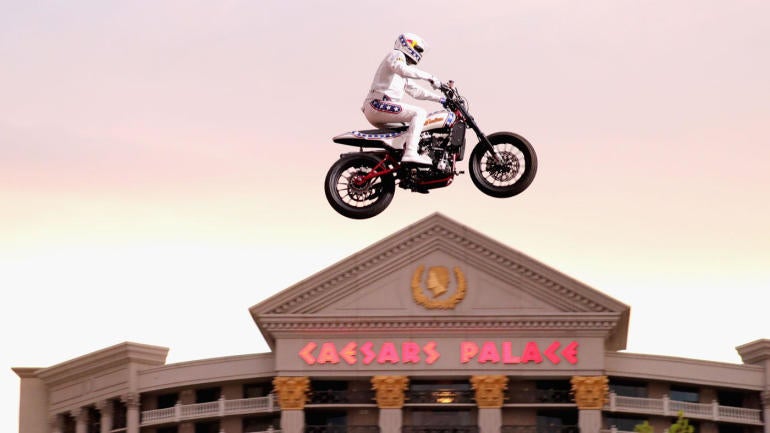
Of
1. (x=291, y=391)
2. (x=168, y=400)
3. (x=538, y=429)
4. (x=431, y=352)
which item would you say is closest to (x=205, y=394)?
(x=168, y=400)

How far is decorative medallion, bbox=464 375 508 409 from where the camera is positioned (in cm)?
11169

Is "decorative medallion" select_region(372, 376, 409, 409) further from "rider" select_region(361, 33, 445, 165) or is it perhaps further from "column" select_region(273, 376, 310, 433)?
"rider" select_region(361, 33, 445, 165)

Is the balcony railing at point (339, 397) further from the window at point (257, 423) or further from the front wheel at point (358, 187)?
the front wheel at point (358, 187)

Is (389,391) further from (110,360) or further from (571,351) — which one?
(110,360)

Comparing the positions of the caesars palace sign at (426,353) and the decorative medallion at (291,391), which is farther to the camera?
the decorative medallion at (291,391)

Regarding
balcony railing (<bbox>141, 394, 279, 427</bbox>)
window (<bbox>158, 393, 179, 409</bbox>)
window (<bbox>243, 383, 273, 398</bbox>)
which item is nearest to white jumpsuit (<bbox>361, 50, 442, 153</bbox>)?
balcony railing (<bbox>141, 394, 279, 427</bbox>)

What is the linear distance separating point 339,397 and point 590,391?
1519cm

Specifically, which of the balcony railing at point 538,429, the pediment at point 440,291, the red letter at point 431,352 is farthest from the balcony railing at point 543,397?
the red letter at point 431,352

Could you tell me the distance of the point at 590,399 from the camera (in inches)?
4397

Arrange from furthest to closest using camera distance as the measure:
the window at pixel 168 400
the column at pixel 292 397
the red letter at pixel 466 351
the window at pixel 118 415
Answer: the window at pixel 118 415 < the window at pixel 168 400 < the red letter at pixel 466 351 < the column at pixel 292 397

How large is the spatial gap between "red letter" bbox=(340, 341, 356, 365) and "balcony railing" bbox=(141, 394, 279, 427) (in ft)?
16.8

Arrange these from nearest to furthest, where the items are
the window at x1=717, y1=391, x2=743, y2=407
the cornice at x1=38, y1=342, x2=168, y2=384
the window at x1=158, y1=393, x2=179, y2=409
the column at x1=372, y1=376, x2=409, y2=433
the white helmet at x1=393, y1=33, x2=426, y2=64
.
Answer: the white helmet at x1=393, y1=33, x2=426, y2=64 → the column at x1=372, y1=376, x2=409, y2=433 → the window at x1=717, y1=391, x2=743, y2=407 → the cornice at x1=38, y1=342, x2=168, y2=384 → the window at x1=158, y1=393, x2=179, y2=409

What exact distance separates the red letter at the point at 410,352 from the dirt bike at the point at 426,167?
3386 inches

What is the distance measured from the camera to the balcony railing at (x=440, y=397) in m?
114
